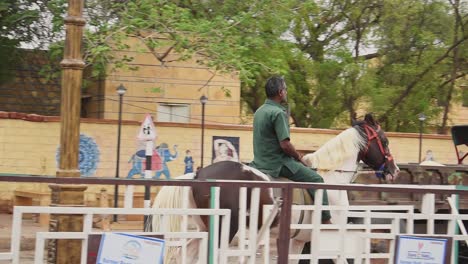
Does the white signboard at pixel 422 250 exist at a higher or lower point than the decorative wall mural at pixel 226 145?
lower

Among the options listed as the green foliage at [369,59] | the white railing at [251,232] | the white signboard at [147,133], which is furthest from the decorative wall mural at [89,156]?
the white railing at [251,232]

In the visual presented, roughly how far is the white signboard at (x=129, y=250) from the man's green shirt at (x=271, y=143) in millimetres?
3207

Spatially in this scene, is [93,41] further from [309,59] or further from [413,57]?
[413,57]

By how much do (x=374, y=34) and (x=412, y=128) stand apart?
3647 mm

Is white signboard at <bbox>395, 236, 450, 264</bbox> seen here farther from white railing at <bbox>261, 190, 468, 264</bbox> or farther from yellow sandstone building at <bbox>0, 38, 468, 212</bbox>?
yellow sandstone building at <bbox>0, 38, 468, 212</bbox>

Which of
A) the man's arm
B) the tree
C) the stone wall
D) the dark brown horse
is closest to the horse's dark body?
the dark brown horse

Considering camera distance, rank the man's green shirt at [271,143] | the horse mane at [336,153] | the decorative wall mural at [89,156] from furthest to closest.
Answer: the decorative wall mural at [89,156], the horse mane at [336,153], the man's green shirt at [271,143]

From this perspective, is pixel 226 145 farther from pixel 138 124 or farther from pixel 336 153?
pixel 336 153

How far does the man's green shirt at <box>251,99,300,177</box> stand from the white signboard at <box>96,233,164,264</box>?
3.21m

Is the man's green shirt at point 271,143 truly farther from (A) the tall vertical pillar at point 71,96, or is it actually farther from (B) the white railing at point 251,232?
(A) the tall vertical pillar at point 71,96

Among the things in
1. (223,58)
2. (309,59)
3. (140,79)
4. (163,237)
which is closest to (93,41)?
(223,58)

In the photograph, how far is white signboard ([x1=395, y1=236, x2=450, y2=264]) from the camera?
6746 millimetres

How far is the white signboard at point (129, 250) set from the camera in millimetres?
5820

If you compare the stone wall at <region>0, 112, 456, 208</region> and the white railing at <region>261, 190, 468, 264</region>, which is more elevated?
the stone wall at <region>0, 112, 456, 208</region>
